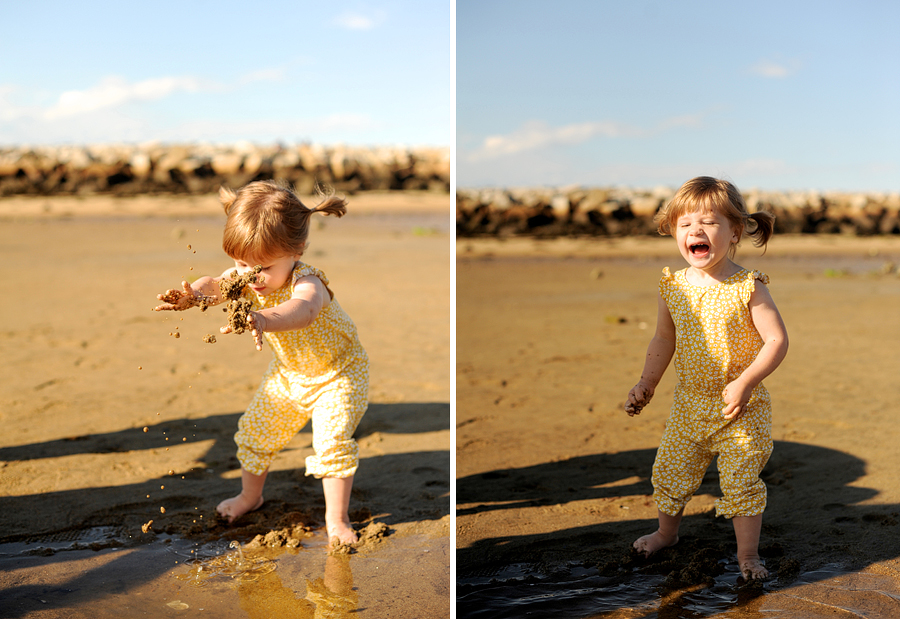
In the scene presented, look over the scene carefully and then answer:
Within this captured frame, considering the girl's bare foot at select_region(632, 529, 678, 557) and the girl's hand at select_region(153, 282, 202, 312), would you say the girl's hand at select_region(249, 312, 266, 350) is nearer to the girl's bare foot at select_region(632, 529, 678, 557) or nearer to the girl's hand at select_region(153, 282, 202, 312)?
the girl's hand at select_region(153, 282, 202, 312)

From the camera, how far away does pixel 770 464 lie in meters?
3.68

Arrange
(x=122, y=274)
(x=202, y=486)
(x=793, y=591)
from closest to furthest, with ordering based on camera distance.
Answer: (x=793, y=591)
(x=202, y=486)
(x=122, y=274)

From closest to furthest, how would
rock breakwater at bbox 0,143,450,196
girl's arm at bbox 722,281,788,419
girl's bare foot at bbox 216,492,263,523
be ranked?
girl's arm at bbox 722,281,788,419 < girl's bare foot at bbox 216,492,263,523 < rock breakwater at bbox 0,143,450,196

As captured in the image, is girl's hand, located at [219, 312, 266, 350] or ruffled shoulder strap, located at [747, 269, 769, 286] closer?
girl's hand, located at [219, 312, 266, 350]

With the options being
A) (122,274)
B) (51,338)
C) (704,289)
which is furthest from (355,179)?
(704,289)

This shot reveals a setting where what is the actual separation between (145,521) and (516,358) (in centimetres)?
358

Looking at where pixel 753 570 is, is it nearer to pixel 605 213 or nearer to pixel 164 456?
pixel 164 456

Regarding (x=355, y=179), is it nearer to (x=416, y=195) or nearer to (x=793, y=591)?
(x=416, y=195)

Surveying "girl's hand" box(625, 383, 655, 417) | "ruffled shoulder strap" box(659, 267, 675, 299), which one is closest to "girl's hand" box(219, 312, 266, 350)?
"girl's hand" box(625, 383, 655, 417)

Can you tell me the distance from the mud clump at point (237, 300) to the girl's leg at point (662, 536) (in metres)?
1.62

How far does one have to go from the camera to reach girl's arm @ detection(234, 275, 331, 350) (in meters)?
2.38

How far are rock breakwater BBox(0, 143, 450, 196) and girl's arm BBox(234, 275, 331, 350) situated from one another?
18.7 metres

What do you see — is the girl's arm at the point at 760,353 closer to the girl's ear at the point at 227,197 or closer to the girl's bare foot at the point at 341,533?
the girl's bare foot at the point at 341,533

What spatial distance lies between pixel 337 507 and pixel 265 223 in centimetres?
112
